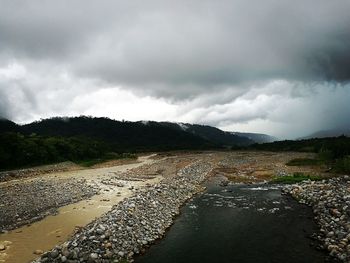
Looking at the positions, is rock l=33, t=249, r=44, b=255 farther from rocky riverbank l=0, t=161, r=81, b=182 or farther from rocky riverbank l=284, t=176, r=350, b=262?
rocky riverbank l=0, t=161, r=81, b=182

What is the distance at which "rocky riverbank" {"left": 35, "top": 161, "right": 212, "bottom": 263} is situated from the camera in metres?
20.5

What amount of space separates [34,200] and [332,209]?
29.5 metres

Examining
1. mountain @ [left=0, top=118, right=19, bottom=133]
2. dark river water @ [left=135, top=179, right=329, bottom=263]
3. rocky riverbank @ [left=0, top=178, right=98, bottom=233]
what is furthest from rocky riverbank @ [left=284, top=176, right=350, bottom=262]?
mountain @ [left=0, top=118, right=19, bottom=133]

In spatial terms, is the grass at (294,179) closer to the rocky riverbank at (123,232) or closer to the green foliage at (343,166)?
the green foliage at (343,166)

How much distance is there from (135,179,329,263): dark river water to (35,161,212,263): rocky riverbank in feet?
3.15

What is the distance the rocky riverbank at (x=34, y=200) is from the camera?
31625 millimetres

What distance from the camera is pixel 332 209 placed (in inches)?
1171

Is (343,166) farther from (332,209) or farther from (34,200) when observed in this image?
(34,200)

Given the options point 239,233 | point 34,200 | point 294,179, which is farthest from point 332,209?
point 34,200

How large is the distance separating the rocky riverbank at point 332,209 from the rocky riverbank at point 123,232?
11314mm

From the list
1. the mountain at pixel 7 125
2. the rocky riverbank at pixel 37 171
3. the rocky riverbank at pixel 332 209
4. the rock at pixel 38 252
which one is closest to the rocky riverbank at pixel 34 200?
the rock at pixel 38 252

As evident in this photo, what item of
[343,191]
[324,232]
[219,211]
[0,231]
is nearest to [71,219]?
[0,231]

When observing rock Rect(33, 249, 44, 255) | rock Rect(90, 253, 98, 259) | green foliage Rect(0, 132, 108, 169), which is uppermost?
green foliage Rect(0, 132, 108, 169)

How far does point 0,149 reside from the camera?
76.4 m
